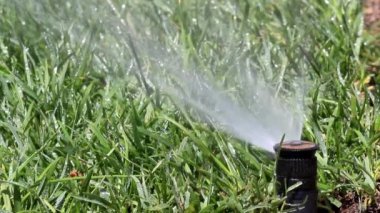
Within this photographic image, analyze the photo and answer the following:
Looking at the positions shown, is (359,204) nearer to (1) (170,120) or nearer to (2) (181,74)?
(1) (170,120)

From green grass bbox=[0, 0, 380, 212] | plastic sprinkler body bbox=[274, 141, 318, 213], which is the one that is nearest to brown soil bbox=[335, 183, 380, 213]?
green grass bbox=[0, 0, 380, 212]

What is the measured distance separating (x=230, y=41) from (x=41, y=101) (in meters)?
0.83

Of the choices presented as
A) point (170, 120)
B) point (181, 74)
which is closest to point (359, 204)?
point (170, 120)

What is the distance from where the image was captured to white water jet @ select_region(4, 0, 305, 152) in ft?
9.45

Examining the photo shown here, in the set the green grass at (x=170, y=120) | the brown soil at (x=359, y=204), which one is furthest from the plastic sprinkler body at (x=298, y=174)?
the brown soil at (x=359, y=204)

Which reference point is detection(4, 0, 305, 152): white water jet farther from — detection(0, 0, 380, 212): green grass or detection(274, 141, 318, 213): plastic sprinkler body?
detection(274, 141, 318, 213): plastic sprinkler body

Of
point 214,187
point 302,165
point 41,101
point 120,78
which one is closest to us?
point 302,165

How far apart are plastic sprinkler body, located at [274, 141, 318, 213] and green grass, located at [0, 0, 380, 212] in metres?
0.05

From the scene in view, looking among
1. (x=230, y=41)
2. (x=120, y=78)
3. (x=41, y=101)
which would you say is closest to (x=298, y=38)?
(x=230, y=41)

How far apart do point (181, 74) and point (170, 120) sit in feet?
1.61

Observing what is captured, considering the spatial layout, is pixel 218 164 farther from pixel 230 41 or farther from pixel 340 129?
pixel 230 41

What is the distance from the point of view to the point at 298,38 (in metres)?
3.65

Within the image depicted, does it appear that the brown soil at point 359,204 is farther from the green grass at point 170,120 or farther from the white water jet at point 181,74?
the white water jet at point 181,74

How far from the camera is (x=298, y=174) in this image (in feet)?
7.96
